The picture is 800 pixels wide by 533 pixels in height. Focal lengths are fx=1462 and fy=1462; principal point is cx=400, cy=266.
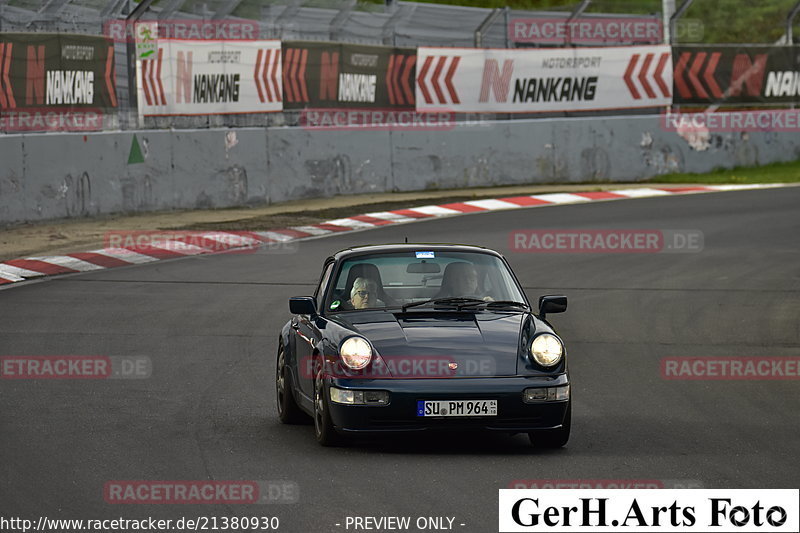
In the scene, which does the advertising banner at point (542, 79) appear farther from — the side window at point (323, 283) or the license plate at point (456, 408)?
the license plate at point (456, 408)

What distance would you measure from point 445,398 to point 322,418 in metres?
0.81

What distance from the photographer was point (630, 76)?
3103 cm

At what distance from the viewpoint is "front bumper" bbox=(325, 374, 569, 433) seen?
8.27 metres

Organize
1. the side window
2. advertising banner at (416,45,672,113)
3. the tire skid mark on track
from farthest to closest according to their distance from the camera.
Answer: advertising banner at (416,45,672,113)
the tire skid mark on track
the side window

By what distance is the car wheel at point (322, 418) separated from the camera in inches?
336

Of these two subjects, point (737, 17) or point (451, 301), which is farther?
point (737, 17)

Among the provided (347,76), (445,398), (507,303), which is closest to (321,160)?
(347,76)

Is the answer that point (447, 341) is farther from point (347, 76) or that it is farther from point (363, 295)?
point (347, 76)

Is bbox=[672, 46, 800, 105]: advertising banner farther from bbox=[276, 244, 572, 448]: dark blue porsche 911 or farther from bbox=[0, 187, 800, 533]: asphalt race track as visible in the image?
bbox=[276, 244, 572, 448]: dark blue porsche 911

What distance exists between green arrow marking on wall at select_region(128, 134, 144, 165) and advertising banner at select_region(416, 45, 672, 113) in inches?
296

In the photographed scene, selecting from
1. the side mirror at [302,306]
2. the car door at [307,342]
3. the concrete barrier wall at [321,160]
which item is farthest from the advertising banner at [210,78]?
the side mirror at [302,306]

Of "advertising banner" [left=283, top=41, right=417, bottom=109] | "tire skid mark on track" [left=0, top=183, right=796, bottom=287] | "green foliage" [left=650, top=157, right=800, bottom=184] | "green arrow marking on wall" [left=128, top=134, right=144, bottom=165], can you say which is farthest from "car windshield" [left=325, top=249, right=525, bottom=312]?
"green foliage" [left=650, top=157, right=800, bottom=184]

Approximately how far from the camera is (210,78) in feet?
86.5

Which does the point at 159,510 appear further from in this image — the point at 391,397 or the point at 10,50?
the point at 10,50
